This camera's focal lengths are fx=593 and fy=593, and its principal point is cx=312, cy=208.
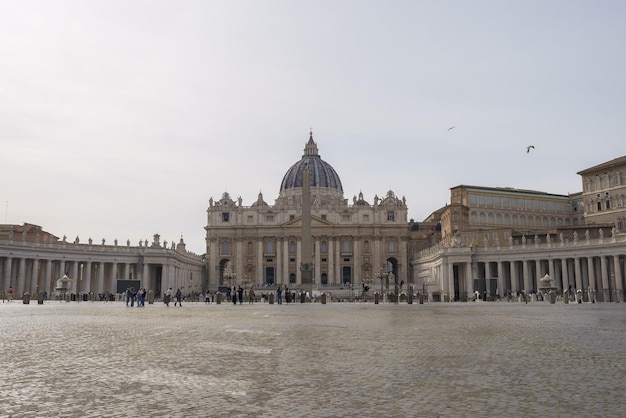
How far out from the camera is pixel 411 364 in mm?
10695

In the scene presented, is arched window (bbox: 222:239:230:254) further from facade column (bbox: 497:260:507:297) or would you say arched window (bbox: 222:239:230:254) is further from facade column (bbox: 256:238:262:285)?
facade column (bbox: 497:260:507:297)

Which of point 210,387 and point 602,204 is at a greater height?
point 602,204

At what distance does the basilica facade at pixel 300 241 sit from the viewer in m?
111

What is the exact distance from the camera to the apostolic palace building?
202 ft

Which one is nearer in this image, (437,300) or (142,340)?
(142,340)

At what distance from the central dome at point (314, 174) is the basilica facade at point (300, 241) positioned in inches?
606

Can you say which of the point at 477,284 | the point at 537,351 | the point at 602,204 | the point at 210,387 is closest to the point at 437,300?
the point at 477,284

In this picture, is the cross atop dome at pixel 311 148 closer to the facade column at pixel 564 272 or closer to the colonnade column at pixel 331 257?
the colonnade column at pixel 331 257

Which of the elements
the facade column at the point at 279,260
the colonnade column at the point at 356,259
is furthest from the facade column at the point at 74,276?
the colonnade column at the point at 356,259

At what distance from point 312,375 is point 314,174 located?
404 ft

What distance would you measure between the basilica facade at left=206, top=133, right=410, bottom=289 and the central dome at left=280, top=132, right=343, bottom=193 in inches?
A: 606

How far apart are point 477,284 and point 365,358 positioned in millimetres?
50401

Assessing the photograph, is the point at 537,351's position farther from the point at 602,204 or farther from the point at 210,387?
the point at 602,204

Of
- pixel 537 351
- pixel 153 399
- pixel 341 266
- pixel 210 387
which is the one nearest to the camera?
pixel 153 399
